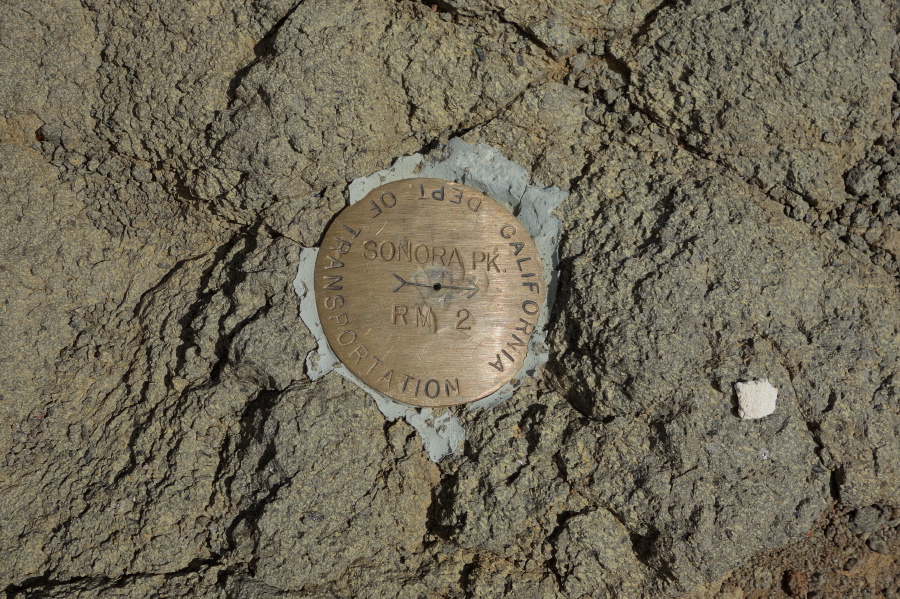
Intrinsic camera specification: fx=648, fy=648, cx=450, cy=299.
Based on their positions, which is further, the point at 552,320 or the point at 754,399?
the point at 552,320

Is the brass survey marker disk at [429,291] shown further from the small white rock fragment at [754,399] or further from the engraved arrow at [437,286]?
the small white rock fragment at [754,399]

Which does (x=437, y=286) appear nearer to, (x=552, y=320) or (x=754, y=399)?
→ (x=552, y=320)

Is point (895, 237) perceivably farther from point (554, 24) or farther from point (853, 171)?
point (554, 24)

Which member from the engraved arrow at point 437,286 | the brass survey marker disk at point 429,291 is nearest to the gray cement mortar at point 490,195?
the brass survey marker disk at point 429,291

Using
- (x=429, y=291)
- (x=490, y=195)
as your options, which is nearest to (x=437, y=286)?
(x=429, y=291)

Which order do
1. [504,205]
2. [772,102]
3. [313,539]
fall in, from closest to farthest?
[313,539], [772,102], [504,205]

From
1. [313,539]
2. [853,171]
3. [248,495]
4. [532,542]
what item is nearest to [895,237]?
[853,171]
